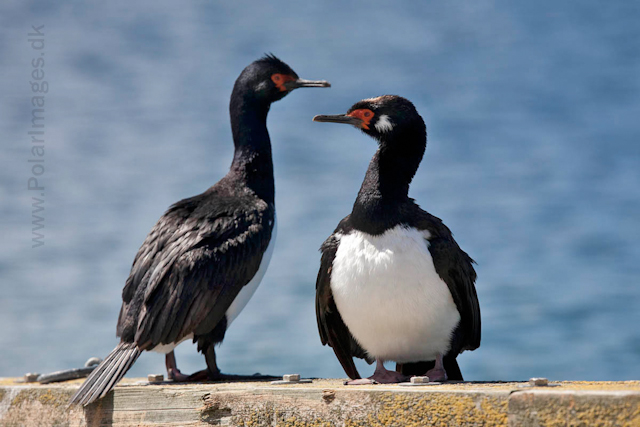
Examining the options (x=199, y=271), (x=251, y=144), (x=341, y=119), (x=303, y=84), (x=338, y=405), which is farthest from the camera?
(x=303, y=84)

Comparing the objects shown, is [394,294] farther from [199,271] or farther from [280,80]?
[280,80]

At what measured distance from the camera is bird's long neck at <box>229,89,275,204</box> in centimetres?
546

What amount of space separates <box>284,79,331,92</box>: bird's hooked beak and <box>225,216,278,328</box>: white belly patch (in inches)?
54.3

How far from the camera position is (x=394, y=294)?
4.07 m

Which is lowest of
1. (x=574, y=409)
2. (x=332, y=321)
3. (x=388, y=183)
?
(x=574, y=409)

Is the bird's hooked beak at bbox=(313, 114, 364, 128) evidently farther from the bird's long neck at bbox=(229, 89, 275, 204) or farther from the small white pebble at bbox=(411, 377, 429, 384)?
the small white pebble at bbox=(411, 377, 429, 384)

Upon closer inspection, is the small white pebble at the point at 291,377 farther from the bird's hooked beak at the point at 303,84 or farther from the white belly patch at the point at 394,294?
the bird's hooked beak at the point at 303,84

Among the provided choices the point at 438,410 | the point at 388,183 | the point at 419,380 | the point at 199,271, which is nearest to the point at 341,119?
the point at 388,183

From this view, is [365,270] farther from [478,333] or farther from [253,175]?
[253,175]

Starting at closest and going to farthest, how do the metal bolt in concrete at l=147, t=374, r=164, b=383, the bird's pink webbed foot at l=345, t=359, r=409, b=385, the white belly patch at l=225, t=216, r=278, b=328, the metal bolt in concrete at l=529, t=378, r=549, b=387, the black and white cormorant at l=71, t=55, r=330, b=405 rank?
the metal bolt in concrete at l=529, t=378, r=549, b=387, the bird's pink webbed foot at l=345, t=359, r=409, b=385, the black and white cormorant at l=71, t=55, r=330, b=405, the metal bolt in concrete at l=147, t=374, r=164, b=383, the white belly patch at l=225, t=216, r=278, b=328

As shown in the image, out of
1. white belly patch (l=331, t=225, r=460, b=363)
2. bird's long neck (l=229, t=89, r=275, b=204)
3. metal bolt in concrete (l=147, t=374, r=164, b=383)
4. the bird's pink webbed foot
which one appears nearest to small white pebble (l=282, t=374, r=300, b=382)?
the bird's pink webbed foot

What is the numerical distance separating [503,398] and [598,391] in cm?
40

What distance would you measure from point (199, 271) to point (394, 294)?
53.0 inches

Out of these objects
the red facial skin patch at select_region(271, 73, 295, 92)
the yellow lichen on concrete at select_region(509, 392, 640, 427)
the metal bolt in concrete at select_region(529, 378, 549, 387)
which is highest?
the red facial skin patch at select_region(271, 73, 295, 92)
